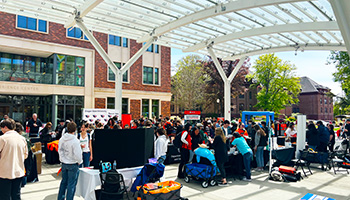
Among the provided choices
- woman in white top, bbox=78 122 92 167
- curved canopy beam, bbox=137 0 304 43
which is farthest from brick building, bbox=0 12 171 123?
woman in white top, bbox=78 122 92 167

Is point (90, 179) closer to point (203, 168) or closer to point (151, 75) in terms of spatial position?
point (203, 168)

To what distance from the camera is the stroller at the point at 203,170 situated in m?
7.34

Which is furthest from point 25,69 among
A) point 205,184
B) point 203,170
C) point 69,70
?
point 205,184

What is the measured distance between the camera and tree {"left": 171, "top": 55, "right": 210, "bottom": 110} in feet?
Result: 129

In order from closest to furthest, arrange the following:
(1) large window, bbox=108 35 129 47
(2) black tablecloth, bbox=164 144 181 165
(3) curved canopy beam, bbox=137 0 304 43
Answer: (3) curved canopy beam, bbox=137 0 304 43 < (2) black tablecloth, bbox=164 144 181 165 < (1) large window, bbox=108 35 129 47

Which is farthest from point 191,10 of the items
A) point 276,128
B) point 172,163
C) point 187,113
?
point 276,128

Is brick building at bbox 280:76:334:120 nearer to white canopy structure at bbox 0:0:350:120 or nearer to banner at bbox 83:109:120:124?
white canopy structure at bbox 0:0:350:120

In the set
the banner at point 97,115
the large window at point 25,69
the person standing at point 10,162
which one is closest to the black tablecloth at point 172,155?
the banner at point 97,115

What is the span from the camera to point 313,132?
10.6m

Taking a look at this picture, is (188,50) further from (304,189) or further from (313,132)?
(304,189)

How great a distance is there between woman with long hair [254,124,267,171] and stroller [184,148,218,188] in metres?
2.59

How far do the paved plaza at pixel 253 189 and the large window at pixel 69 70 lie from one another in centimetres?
1395

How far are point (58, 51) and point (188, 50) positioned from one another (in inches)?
422

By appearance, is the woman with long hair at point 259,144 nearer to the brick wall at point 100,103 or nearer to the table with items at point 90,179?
the table with items at point 90,179
